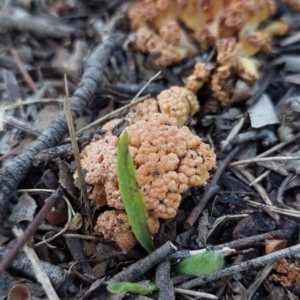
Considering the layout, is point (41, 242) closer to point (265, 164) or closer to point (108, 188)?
point (108, 188)

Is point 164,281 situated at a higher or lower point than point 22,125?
lower

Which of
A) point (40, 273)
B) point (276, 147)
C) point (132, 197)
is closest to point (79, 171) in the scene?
point (132, 197)

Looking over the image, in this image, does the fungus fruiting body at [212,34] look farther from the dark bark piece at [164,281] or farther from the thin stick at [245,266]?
the dark bark piece at [164,281]

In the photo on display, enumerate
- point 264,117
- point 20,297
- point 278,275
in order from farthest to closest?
point 264,117, point 278,275, point 20,297

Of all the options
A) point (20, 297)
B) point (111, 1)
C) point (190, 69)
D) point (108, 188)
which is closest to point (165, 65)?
point (190, 69)

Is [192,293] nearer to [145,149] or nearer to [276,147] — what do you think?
[145,149]

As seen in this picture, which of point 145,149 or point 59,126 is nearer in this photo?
point 145,149
